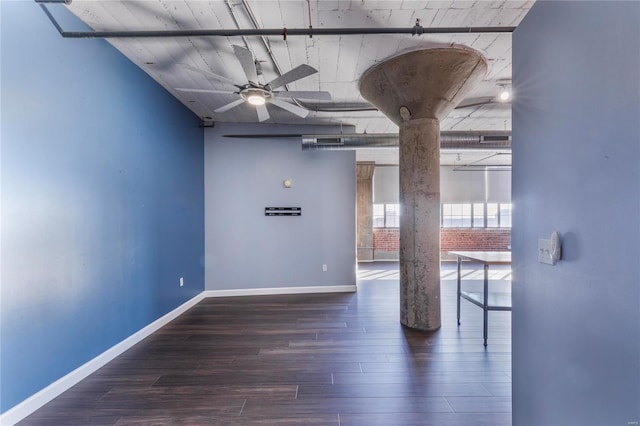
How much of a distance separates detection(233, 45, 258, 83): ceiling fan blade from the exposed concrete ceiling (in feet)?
1.07

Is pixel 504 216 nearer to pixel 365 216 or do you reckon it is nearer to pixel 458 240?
pixel 458 240

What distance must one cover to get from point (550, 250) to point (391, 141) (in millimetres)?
3343

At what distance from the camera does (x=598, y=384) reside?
0.99 metres

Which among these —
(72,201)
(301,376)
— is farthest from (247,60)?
(301,376)

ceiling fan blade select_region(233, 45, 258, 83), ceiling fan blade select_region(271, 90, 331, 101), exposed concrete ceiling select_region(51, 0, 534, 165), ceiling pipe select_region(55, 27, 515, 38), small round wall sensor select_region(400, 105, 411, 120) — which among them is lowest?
ceiling fan blade select_region(271, 90, 331, 101)

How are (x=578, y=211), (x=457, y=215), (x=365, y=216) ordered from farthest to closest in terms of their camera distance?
(x=457, y=215) < (x=365, y=216) < (x=578, y=211)

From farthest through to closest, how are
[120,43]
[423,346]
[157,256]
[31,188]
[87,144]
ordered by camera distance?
[157,256]
[423,346]
[120,43]
[87,144]
[31,188]

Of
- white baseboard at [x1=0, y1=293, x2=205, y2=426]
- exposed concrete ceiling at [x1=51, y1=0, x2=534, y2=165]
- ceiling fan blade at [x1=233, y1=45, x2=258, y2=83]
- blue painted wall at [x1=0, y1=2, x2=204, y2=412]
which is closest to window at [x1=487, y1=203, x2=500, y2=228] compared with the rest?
exposed concrete ceiling at [x1=51, y1=0, x2=534, y2=165]

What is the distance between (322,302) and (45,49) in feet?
12.6

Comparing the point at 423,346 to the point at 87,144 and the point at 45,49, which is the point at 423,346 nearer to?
the point at 87,144

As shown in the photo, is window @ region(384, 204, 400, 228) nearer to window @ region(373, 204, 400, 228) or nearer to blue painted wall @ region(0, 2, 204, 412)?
window @ region(373, 204, 400, 228)

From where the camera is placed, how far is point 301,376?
2107 mm

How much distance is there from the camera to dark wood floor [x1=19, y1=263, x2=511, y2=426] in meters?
1.72

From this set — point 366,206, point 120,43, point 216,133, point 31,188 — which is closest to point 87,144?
point 31,188
